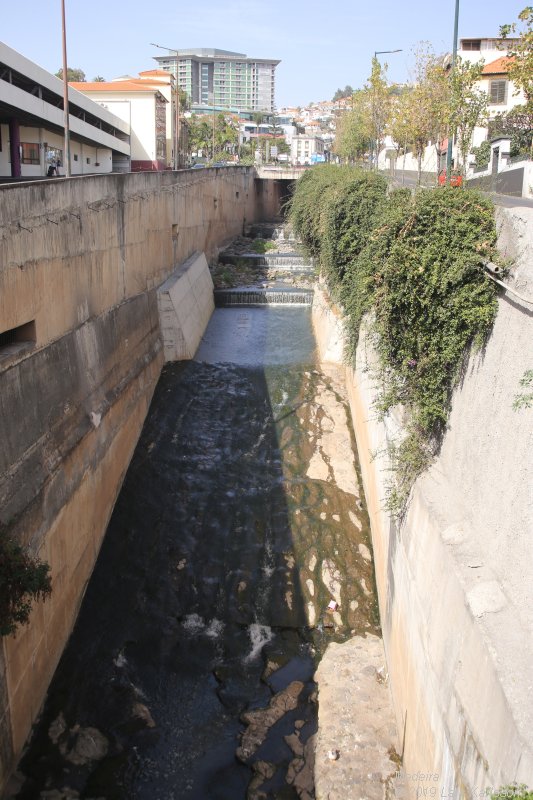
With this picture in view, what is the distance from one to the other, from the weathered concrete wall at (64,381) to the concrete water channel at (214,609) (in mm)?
510

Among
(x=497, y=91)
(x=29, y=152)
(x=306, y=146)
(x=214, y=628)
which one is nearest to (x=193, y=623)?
(x=214, y=628)

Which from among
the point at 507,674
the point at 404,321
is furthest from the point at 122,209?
the point at 507,674

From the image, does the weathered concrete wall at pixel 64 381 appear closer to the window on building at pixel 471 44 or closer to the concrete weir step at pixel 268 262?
the concrete weir step at pixel 268 262

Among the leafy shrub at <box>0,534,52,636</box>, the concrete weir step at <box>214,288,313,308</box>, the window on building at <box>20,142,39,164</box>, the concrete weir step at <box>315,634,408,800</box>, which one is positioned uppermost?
the window on building at <box>20,142,39,164</box>

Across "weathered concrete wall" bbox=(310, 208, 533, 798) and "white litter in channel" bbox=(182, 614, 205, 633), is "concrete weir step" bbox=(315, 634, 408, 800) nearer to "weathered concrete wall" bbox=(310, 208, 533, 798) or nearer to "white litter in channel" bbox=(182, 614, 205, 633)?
"weathered concrete wall" bbox=(310, 208, 533, 798)

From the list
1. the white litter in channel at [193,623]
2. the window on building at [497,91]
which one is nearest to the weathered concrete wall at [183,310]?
the white litter in channel at [193,623]

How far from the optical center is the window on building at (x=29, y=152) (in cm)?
3316

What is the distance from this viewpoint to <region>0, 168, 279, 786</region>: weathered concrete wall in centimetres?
959

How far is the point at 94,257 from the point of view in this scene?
14484 millimetres

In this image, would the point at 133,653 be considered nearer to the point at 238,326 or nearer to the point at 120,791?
the point at 120,791

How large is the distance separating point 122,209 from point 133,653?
1009 cm

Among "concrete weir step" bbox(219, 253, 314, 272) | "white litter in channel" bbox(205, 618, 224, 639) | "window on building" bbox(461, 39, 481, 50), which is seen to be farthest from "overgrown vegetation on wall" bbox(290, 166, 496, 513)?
"window on building" bbox(461, 39, 481, 50)

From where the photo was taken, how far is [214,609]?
11.7m

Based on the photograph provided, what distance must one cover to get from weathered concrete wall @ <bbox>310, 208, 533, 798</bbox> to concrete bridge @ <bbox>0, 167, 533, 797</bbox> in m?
0.02
